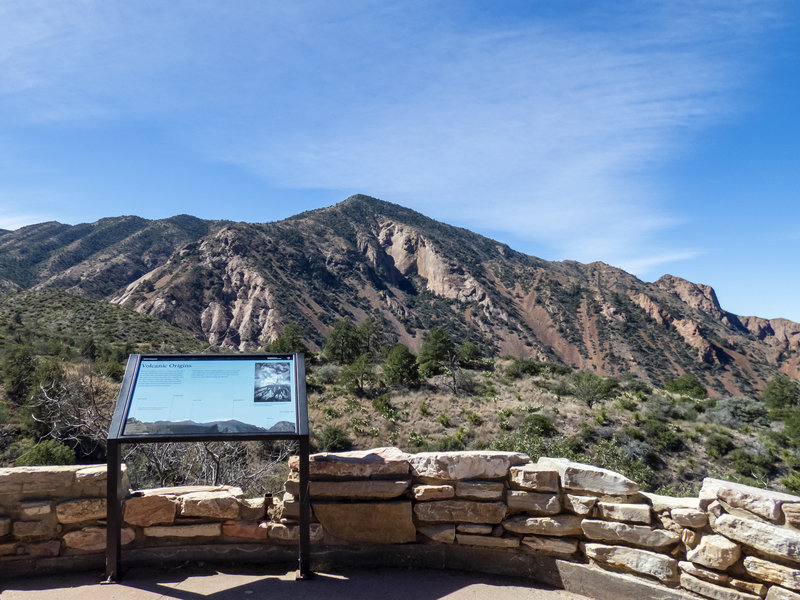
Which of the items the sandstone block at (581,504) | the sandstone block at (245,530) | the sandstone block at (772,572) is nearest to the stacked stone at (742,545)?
the sandstone block at (772,572)

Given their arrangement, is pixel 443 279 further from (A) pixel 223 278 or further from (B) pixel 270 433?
(B) pixel 270 433

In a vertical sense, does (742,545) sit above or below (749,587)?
above

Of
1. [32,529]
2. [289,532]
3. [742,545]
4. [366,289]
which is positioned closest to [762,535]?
[742,545]

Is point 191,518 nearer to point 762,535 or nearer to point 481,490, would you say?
point 481,490

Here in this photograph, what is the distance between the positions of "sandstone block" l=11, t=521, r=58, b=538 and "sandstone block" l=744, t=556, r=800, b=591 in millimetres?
5071

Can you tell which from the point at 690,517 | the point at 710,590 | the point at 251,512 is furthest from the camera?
the point at 251,512

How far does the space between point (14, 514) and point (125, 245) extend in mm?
92620

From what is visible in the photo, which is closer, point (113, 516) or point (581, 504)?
point (113, 516)

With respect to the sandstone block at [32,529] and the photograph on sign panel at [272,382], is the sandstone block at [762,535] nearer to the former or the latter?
the photograph on sign panel at [272,382]

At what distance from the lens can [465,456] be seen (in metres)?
4.09

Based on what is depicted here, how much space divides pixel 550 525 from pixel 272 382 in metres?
2.49

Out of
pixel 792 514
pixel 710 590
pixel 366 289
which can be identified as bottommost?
pixel 710 590

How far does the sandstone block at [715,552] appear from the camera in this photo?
3.33 m

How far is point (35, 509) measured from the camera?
3.87 metres
